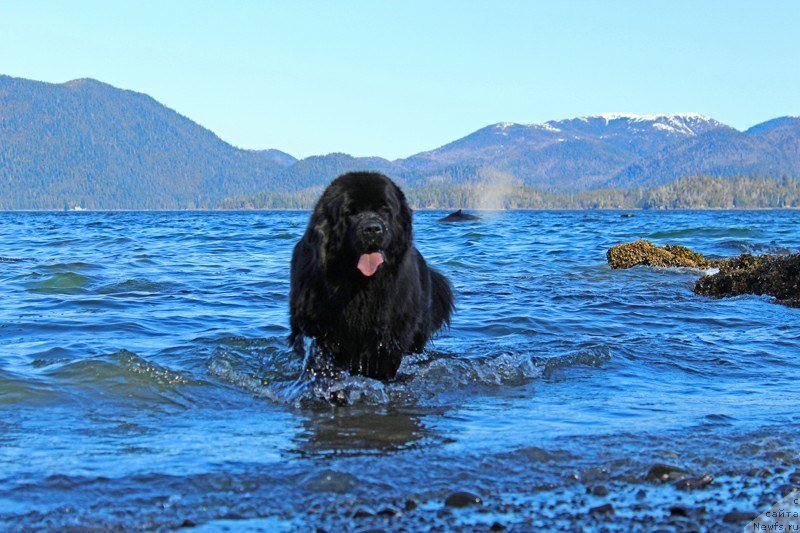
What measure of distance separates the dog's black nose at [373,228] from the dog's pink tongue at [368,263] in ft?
0.69

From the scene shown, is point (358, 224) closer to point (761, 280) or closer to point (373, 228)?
point (373, 228)

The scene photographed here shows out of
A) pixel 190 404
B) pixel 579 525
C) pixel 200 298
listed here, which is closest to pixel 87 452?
pixel 190 404

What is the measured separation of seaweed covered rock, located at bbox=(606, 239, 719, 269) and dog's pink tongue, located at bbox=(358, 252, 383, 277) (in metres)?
10.7

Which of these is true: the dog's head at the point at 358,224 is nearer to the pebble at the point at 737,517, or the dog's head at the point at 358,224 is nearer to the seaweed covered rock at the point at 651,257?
the pebble at the point at 737,517

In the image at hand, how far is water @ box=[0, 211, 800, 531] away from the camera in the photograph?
11.2 feet

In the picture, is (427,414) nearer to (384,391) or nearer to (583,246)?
(384,391)

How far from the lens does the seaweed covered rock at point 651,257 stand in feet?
50.4

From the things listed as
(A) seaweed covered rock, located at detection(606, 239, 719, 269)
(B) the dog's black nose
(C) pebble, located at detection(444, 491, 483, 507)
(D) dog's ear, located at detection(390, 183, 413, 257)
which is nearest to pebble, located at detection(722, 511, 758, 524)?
(C) pebble, located at detection(444, 491, 483, 507)

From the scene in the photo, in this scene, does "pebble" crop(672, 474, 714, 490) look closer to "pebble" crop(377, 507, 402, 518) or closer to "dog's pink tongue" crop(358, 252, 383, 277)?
"pebble" crop(377, 507, 402, 518)

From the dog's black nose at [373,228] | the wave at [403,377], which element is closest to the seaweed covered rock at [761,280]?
the wave at [403,377]

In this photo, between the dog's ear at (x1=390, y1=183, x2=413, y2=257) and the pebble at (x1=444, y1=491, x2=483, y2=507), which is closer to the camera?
the pebble at (x1=444, y1=491, x2=483, y2=507)

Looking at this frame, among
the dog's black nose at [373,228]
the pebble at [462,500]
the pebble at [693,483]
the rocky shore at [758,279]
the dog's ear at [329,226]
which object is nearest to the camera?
the pebble at [462,500]

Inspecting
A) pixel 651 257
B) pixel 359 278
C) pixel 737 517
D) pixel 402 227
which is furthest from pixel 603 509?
pixel 651 257

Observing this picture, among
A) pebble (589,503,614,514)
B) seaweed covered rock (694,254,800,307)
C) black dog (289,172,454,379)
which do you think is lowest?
pebble (589,503,614,514)
